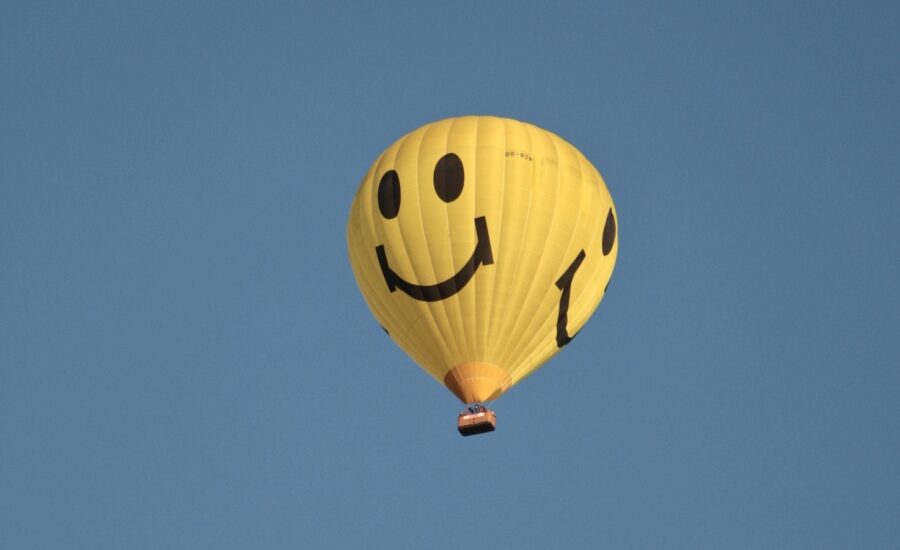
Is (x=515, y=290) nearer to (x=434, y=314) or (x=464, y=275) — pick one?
(x=464, y=275)

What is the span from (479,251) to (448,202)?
1.14 m

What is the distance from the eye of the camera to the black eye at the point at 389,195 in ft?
145

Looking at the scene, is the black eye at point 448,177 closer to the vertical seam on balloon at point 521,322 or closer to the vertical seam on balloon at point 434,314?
the vertical seam on balloon at point 434,314

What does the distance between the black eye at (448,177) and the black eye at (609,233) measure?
3284 mm

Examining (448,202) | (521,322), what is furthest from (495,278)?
(448,202)

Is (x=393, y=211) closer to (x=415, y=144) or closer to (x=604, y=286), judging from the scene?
(x=415, y=144)

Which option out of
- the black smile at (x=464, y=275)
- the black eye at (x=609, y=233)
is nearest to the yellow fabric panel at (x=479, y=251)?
the black smile at (x=464, y=275)

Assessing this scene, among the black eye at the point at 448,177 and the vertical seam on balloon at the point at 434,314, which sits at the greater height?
the black eye at the point at 448,177

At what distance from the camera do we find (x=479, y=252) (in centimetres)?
4341

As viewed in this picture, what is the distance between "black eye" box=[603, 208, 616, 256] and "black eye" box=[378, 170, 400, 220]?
4264 millimetres

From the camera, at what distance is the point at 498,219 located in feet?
143

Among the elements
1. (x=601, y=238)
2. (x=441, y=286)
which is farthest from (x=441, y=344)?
(x=601, y=238)

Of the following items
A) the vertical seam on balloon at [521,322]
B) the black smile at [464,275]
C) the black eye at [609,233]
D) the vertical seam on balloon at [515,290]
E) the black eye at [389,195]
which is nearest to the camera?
the black smile at [464,275]

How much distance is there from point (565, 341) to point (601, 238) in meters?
2.17
